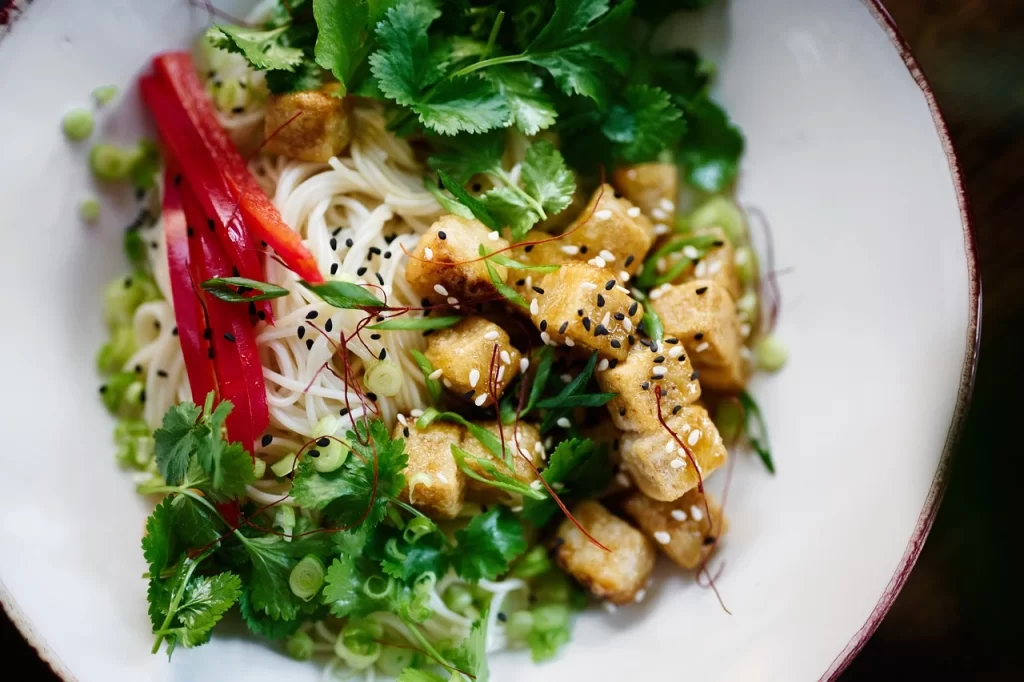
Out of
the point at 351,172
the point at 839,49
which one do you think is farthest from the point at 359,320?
the point at 839,49

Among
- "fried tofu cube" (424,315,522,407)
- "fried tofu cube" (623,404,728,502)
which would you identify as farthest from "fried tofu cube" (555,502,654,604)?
"fried tofu cube" (424,315,522,407)

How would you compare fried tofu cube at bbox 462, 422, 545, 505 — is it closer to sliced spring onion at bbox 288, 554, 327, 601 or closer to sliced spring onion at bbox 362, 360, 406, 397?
sliced spring onion at bbox 362, 360, 406, 397

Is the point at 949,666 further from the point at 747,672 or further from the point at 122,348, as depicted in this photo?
the point at 122,348

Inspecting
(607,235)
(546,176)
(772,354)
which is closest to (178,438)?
(546,176)

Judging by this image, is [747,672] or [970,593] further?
[970,593]

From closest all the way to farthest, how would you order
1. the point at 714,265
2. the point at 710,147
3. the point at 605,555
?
the point at 605,555, the point at 714,265, the point at 710,147

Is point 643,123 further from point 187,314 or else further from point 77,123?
point 77,123

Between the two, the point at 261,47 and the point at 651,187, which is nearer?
the point at 261,47
